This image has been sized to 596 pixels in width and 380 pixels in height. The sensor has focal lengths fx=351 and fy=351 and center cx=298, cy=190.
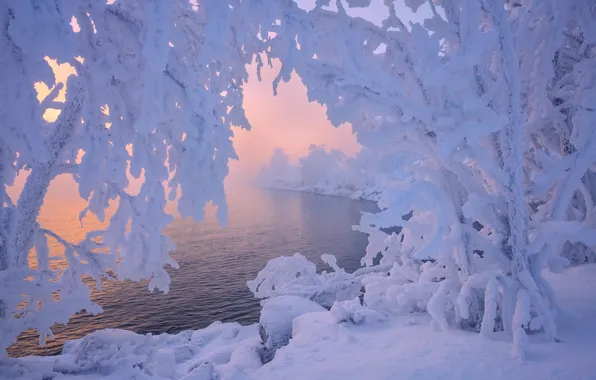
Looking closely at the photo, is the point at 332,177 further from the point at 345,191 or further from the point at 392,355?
the point at 392,355

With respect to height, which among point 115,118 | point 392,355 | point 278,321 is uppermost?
point 115,118

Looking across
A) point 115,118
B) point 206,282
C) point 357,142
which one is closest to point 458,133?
point 357,142

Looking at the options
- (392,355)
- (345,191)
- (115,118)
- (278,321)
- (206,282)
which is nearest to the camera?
(115,118)

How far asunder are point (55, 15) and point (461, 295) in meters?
6.02

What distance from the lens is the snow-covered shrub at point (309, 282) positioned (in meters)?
12.0

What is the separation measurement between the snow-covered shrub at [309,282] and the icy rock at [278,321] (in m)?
2.57

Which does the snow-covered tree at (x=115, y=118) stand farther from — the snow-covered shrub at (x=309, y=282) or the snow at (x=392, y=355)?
the snow-covered shrub at (x=309, y=282)

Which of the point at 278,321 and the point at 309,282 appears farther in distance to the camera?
the point at 309,282

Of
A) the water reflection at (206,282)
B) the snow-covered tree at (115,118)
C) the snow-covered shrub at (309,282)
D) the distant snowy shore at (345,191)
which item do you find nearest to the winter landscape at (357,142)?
the snow-covered tree at (115,118)

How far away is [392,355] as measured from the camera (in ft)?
17.1

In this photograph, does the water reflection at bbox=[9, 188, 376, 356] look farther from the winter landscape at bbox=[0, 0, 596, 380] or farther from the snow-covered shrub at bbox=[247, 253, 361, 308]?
the winter landscape at bbox=[0, 0, 596, 380]

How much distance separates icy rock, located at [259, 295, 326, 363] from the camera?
8164 millimetres

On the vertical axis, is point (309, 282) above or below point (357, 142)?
below

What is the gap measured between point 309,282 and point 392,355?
780 centimetres
